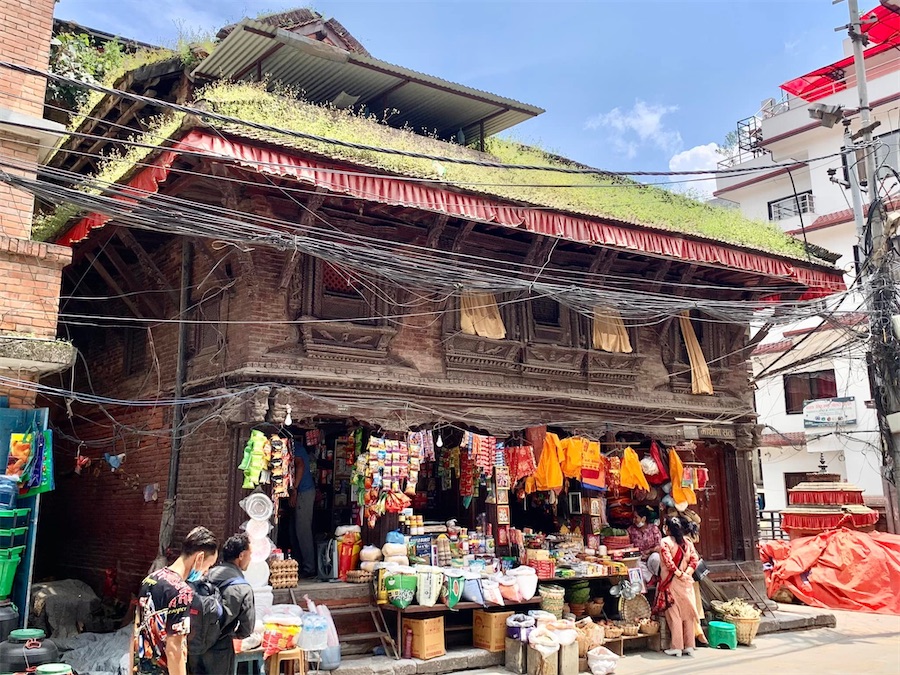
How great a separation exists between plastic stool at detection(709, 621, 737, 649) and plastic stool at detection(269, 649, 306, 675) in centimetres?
688

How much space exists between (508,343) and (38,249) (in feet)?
22.2

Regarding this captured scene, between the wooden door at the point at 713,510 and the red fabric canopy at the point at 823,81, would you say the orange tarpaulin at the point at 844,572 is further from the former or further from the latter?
the red fabric canopy at the point at 823,81

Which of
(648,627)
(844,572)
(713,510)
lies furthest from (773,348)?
(648,627)

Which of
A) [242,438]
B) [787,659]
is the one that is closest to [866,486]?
[787,659]

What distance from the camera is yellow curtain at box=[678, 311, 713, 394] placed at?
14.2m

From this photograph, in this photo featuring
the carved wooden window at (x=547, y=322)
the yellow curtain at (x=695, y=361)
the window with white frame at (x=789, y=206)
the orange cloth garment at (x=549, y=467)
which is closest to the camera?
the orange cloth garment at (x=549, y=467)

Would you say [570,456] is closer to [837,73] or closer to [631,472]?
[631,472]

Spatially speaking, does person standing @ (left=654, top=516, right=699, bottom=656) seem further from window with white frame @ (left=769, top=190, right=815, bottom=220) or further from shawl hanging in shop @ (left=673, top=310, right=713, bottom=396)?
window with white frame @ (left=769, top=190, right=815, bottom=220)

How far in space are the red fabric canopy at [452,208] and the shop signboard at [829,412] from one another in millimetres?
14779

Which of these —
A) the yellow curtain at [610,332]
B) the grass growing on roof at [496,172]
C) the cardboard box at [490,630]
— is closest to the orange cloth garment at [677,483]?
the yellow curtain at [610,332]

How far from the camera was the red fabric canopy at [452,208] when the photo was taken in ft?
27.8

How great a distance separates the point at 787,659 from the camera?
10711 mm

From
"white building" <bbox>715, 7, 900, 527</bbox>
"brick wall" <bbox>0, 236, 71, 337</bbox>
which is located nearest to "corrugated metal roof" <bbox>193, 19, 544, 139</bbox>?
"brick wall" <bbox>0, 236, 71, 337</bbox>

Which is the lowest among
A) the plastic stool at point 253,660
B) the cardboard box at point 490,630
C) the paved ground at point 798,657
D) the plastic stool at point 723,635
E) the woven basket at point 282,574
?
the paved ground at point 798,657
